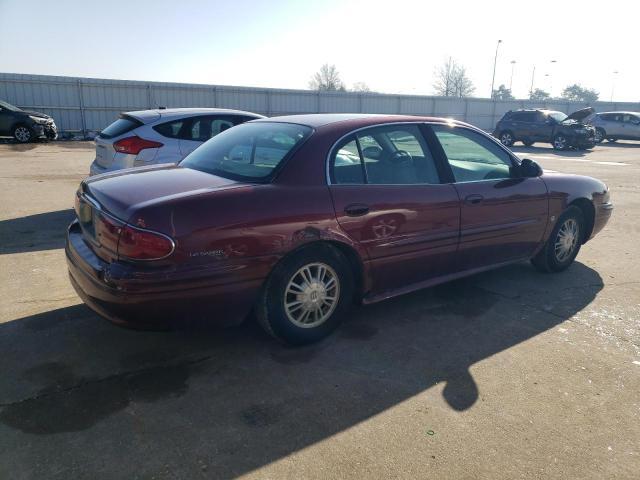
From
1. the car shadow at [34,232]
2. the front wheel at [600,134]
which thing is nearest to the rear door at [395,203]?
the car shadow at [34,232]

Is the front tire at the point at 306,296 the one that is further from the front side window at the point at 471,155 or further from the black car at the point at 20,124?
the black car at the point at 20,124

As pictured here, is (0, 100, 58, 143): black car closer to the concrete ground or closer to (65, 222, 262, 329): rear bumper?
the concrete ground

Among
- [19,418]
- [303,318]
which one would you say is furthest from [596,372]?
[19,418]

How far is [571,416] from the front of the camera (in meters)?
2.86

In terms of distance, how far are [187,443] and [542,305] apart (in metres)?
3.21

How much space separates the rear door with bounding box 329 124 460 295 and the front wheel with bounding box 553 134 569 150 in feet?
67.6

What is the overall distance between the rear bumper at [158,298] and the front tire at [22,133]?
18160 millimetres

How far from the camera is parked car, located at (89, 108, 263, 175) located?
6.77 meters

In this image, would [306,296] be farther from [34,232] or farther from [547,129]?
[547,129]

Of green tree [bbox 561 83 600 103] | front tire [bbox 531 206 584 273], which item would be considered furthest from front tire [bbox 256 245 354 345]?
green tree [bbox 561 83 600 103]

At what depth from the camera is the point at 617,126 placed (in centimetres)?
2666

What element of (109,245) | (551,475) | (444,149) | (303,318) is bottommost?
(551,475)

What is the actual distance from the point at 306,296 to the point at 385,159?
122 centimetres

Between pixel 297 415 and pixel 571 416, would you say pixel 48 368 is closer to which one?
pixel 297 415
